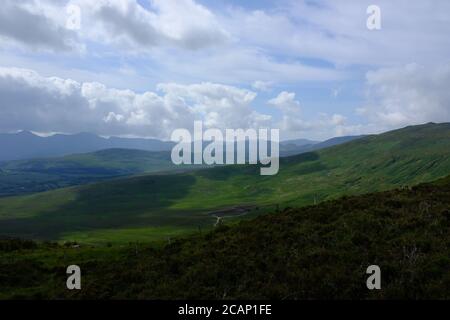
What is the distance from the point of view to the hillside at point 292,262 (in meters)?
21.0

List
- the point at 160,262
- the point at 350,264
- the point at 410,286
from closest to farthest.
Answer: the point at 410,286, the point at 350,264, the point at 160,262

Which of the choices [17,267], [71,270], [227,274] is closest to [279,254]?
[227,274]

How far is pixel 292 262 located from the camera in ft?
79.6

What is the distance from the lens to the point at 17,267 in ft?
107

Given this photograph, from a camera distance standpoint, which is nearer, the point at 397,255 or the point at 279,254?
the point at 397,255

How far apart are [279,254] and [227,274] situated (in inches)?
143

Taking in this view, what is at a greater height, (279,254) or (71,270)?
(279,254)

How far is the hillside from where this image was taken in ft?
69.1
